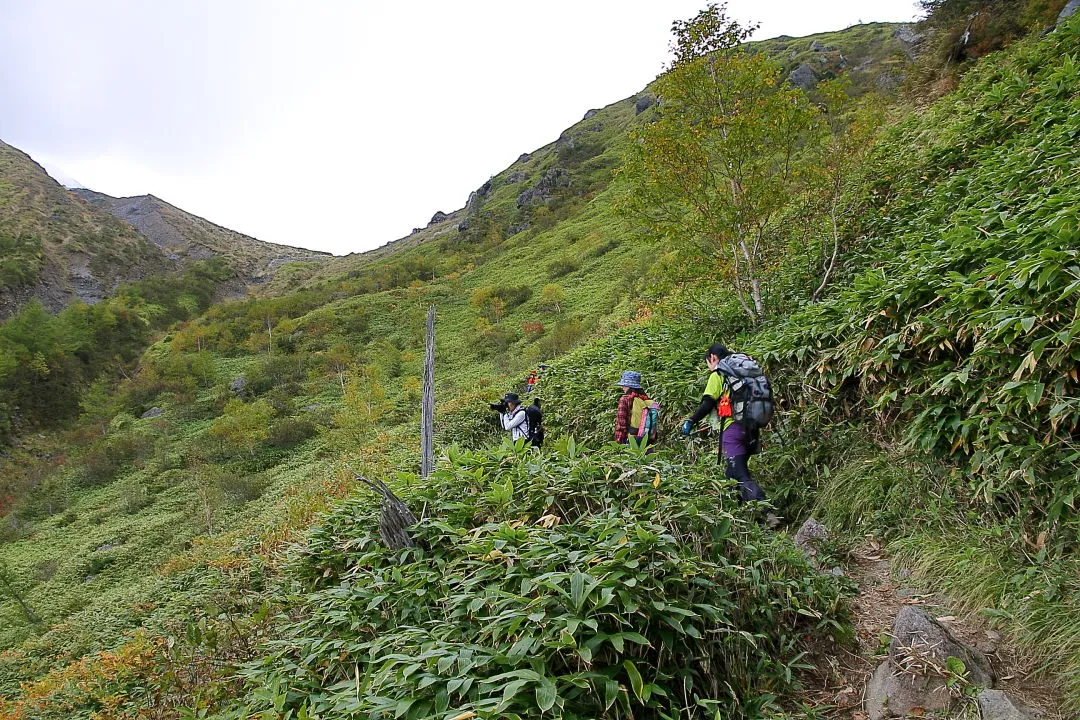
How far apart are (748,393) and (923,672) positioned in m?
2.43

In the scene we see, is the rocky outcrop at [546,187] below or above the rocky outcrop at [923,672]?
above

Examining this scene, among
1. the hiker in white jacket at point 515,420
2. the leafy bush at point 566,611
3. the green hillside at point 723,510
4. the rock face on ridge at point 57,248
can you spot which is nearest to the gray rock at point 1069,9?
the green hillside at point 723,510

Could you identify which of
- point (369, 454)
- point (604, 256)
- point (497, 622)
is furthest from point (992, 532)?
point (604, 256)

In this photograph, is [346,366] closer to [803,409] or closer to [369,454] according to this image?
[369,454]

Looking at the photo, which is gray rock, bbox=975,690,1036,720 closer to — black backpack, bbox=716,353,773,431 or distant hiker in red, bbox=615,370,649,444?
black backpack, bbox=716,353,773,431

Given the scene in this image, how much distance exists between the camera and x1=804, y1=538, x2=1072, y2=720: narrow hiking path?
252cm

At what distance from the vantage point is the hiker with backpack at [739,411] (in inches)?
182

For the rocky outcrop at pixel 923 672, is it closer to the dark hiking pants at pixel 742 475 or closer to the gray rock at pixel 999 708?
the gray rock at pixel 999 708

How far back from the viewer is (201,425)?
29062mm

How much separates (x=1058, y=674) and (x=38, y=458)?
44944mm

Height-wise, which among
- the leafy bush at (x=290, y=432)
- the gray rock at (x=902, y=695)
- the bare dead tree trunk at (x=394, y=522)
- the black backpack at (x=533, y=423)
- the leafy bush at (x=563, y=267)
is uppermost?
the leafy bush at (x=563, y=267)

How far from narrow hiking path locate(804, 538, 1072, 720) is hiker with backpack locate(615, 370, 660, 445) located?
7.94 feet

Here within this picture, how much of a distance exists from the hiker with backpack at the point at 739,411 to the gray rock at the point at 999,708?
213cm

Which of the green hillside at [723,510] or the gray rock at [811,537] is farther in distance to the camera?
the gray rock at [811,537]
